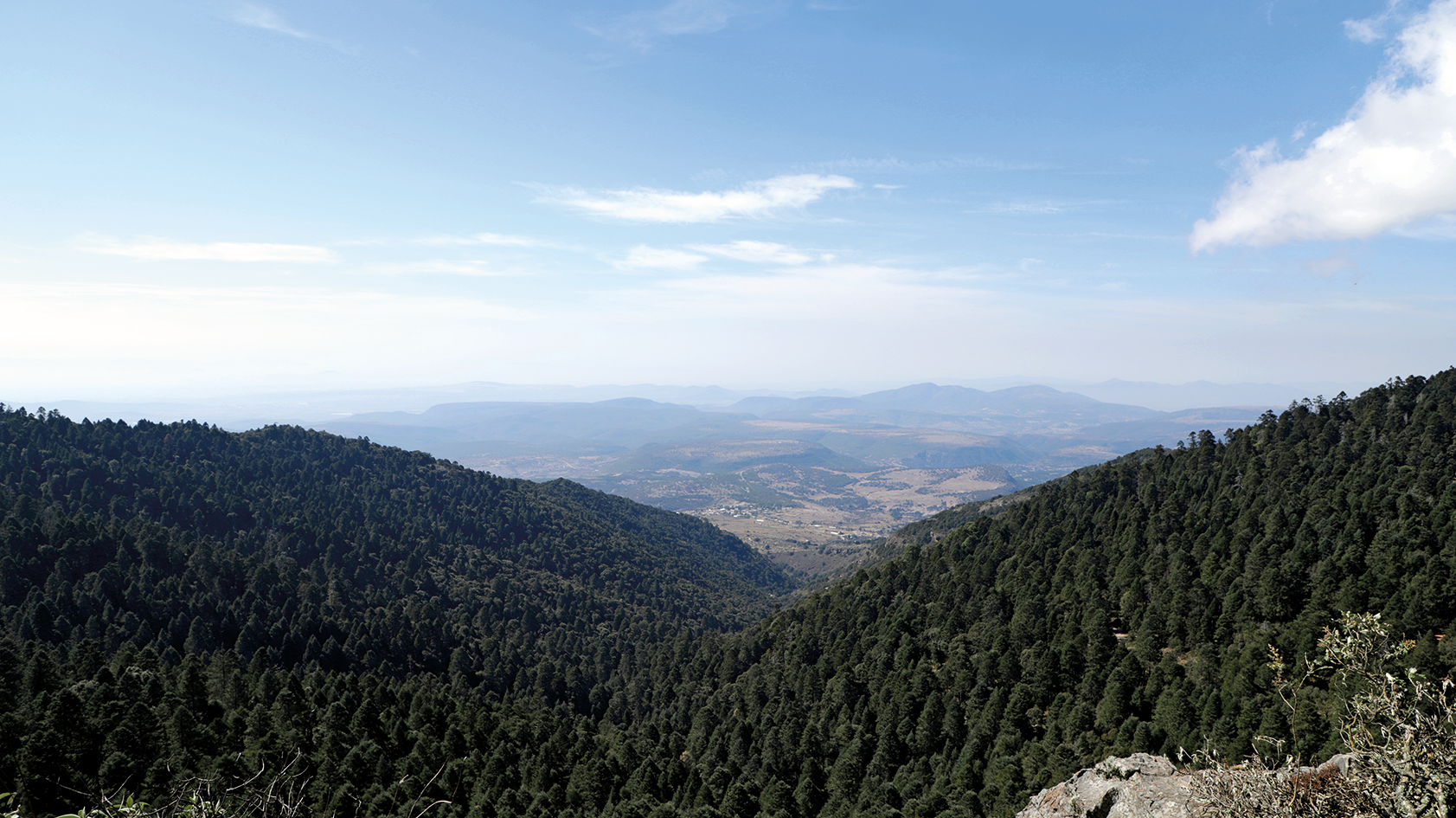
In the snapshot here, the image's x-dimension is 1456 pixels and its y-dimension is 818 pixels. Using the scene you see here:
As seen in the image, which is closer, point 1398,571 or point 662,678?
point 1398,571

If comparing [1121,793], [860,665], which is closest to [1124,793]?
[1121,793]

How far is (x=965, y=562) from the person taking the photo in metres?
111

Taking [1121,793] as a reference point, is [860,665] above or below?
below

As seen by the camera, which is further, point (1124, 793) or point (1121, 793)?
point (1121, 793)

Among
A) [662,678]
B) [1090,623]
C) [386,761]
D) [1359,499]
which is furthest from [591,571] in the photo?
[1359,499]

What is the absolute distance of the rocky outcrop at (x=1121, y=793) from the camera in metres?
26.5

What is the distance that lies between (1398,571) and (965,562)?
55.2m

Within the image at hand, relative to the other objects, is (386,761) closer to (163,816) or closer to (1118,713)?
(163,816)

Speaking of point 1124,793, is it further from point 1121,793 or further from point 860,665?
point 860,665

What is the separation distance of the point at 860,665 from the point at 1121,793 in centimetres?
6538

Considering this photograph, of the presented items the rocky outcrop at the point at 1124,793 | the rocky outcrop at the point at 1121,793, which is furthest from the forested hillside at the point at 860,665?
the rocky outcrop at the point at 1124,793

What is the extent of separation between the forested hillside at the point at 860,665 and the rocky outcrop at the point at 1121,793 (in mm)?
15858

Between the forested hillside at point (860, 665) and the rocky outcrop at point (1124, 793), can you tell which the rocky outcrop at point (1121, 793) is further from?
the forested hillside at point (860, 665)

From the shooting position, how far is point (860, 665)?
300 feet
